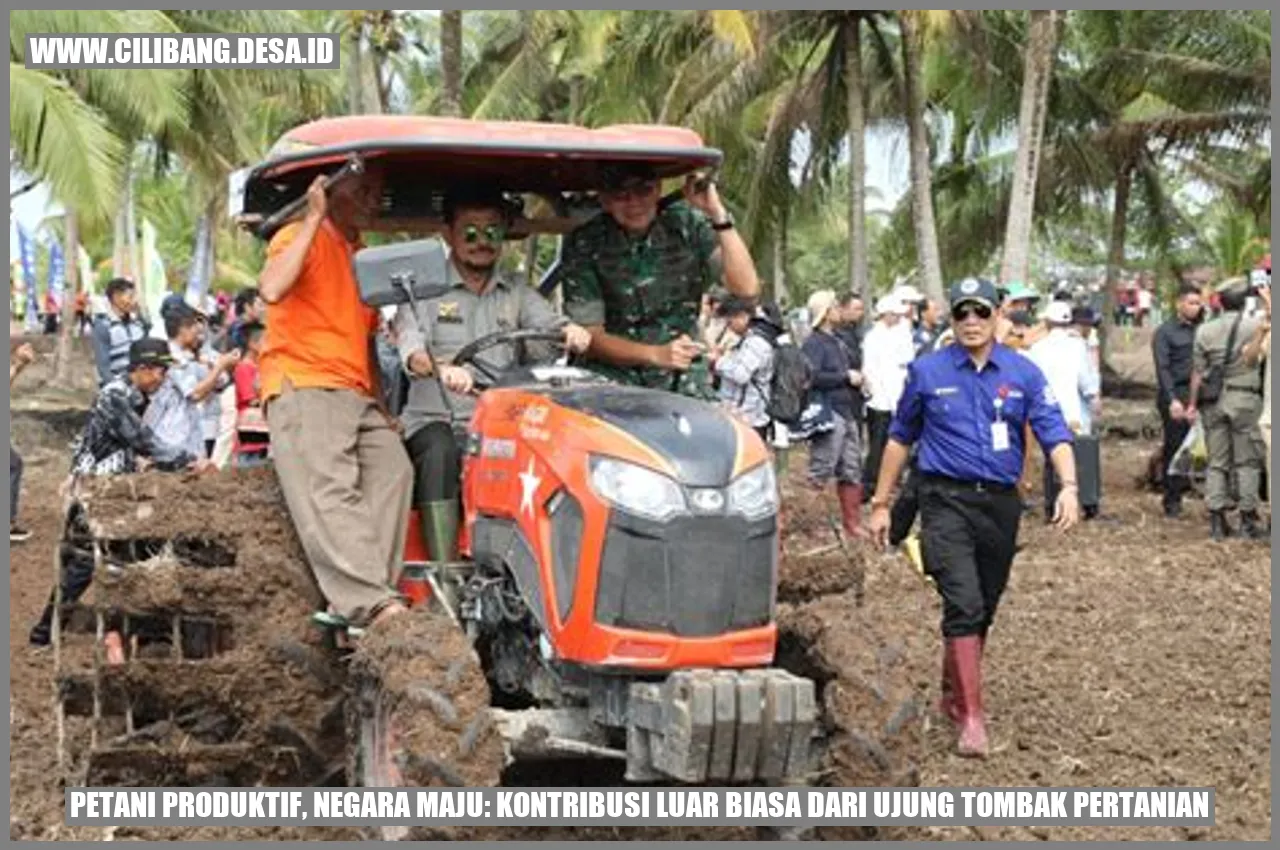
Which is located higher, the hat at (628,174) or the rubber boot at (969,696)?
the hat at (628,174)

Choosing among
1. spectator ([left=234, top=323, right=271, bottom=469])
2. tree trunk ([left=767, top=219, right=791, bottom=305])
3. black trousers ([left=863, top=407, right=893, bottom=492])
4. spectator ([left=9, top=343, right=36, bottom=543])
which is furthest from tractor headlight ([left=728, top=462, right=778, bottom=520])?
tree trunk ([left=767, top=219, right=791, bottom=305])

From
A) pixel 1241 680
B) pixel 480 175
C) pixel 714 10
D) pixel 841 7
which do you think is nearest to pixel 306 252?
pixel 480 175

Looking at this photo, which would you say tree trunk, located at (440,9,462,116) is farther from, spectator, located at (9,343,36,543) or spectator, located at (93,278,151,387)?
spectator, located at (9,343,36,543)

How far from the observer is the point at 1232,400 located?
1422cm

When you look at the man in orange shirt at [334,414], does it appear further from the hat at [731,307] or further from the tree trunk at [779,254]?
the tree trunk at [779,254]

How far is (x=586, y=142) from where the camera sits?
609cm

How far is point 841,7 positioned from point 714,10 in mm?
2509

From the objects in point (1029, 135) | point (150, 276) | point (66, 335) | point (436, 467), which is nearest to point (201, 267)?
point (150, 276)

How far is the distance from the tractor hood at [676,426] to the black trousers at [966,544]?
223 centimetres

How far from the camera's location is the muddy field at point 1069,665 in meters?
6.54

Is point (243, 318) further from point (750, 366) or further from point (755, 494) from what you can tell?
point (755, 494)

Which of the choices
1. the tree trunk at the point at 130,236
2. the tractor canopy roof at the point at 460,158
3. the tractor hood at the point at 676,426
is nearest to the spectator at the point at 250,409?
the tractor canopy roof at the point at 460,158
